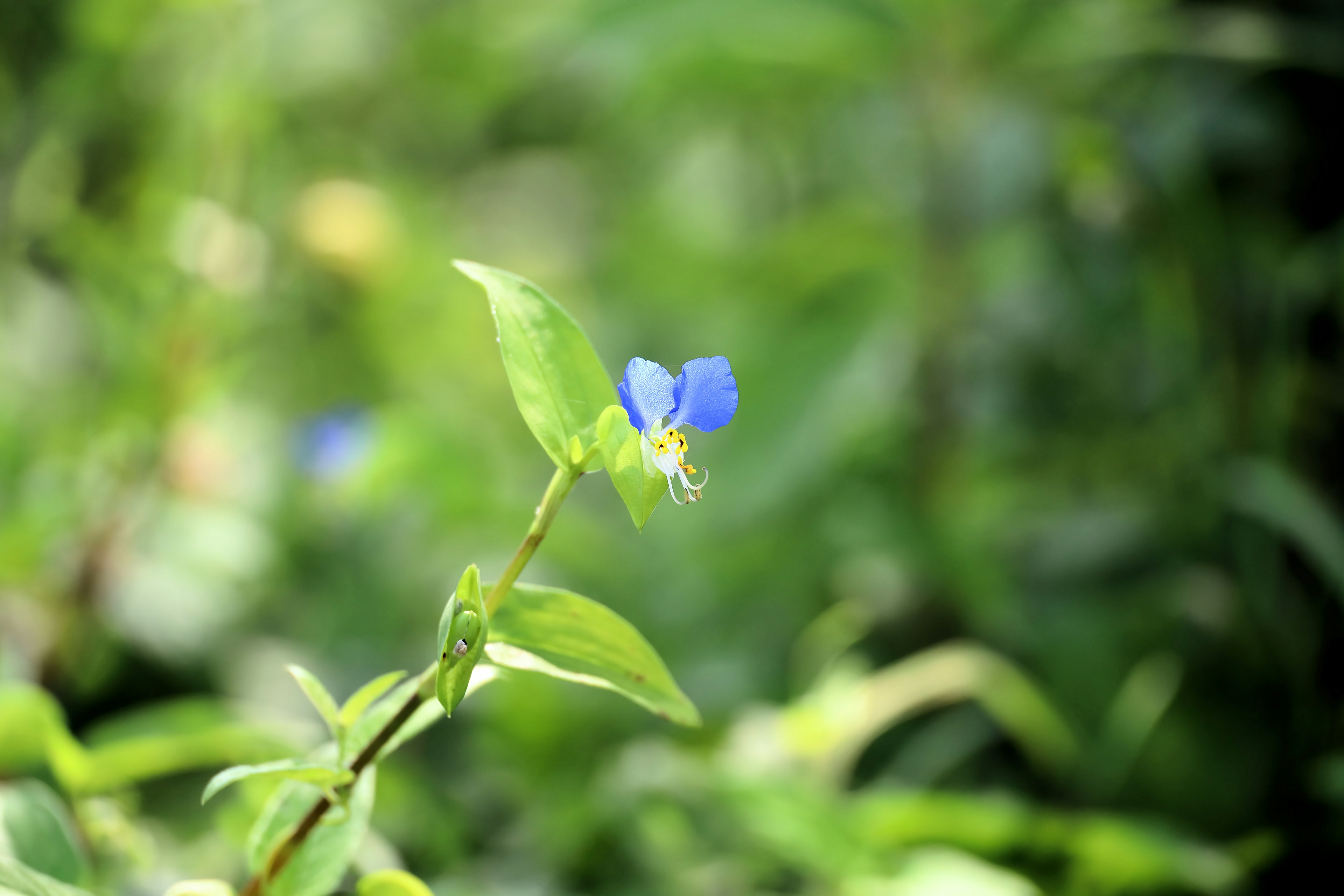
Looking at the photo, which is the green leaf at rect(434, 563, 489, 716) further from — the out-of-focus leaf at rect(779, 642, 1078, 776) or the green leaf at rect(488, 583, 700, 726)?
the out-of-focus leaf at rect(779, 642, 1078, 776)

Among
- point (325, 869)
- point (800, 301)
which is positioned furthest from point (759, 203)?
point (325, 869)

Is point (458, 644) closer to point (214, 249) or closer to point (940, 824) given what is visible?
point (940, 824)

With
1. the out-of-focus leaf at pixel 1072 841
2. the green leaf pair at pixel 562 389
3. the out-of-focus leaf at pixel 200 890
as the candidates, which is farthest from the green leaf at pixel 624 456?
the out-of-focus leaf at pixel 1072 841

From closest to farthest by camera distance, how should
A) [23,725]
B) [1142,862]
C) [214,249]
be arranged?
[23,725]
[1142,862]
[214,249]

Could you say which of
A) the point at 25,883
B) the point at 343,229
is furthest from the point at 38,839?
the point at 343,229

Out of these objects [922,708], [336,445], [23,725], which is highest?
[336,445]

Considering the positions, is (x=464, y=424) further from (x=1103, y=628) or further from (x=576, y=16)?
(x=1103, y=628)
